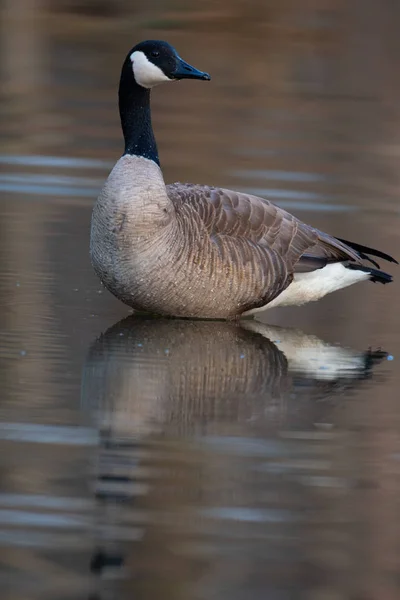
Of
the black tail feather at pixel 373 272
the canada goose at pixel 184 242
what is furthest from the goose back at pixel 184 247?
the black tail feather at pixel 373 272

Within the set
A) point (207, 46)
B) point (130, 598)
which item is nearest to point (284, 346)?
point (130, 598)

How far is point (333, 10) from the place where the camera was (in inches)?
828

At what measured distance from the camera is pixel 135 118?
26.2 feet

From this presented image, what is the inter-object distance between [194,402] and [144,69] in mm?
2467

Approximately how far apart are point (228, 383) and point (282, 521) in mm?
1884

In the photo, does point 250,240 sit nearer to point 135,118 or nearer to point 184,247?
point 184,247

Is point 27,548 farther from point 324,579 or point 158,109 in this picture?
point 158,109

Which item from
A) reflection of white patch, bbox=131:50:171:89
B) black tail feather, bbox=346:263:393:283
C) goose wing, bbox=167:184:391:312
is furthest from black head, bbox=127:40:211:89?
black tail feather, bbox=346:263:393:283

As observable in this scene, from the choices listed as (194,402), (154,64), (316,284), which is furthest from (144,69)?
(194,402)

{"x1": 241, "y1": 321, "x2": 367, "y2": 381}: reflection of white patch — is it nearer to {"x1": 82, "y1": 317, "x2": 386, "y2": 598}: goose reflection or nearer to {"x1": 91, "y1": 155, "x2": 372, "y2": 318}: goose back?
{"x1": 82, "y1": 317, "x2": 386, "y2": 598}: goose reflection

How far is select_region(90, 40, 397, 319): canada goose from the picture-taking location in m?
7.57

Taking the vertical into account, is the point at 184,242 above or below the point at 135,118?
below

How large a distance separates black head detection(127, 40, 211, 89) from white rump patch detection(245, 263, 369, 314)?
53.3 inches

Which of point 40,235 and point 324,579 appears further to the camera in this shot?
point 40,235
